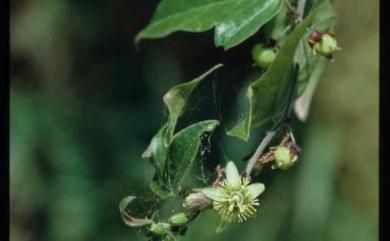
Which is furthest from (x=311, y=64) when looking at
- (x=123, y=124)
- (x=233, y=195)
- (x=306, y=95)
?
(x=123, y=124)

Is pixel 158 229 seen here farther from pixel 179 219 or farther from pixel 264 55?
pixel 264 55

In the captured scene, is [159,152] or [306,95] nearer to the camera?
[159,152]

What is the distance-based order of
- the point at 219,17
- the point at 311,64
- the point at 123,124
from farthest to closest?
the point at 123,124 < the point at 311,64 < the point at 219,17

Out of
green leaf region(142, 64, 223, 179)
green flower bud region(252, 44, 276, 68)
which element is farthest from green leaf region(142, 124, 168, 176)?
green flower bud region(252, 44, 276, 68)

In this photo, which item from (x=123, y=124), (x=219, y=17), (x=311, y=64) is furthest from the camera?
(x=123, y=124)
